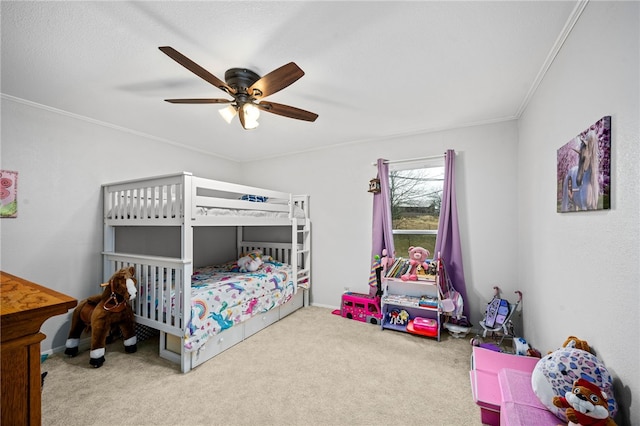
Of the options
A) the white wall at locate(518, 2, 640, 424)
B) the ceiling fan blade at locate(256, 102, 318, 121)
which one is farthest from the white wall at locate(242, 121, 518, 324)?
the ceiling fan blade at locate(256, 102, 318, 121)

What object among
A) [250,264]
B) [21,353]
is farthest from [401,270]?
[21,353]

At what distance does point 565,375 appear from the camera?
1.21 metres

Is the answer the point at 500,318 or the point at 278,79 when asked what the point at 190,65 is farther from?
the point at 500,318

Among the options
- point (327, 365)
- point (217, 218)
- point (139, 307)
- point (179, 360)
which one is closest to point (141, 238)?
point (139, 307)

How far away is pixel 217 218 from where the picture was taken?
2.58 meters

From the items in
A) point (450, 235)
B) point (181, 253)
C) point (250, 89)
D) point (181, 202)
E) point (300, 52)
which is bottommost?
point (181, 253)

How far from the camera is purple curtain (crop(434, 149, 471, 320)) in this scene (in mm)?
3037

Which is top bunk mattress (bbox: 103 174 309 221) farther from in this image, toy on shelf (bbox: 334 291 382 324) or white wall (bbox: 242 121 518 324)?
toy on shelf (bbox: 334 291 382 324)

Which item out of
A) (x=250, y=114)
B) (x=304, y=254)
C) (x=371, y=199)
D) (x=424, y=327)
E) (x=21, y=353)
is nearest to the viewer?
(x=21, y=353)

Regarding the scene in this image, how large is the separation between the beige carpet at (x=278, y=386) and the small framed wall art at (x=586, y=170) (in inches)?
57.8

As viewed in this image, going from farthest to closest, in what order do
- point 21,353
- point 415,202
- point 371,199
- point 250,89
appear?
point 371,199 < point 415,202 < point 250,89 < point 21,353

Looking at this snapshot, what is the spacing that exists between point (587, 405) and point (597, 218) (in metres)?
0.82

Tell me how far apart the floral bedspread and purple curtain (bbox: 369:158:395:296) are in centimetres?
121

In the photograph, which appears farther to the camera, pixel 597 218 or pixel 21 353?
pixel 597 218
